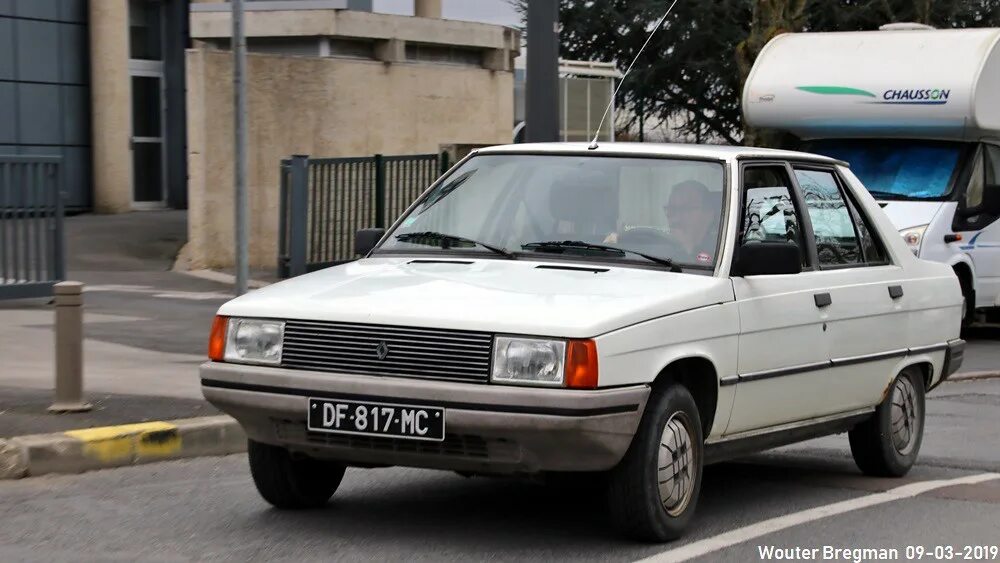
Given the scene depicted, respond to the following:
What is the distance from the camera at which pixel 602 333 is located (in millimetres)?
5977

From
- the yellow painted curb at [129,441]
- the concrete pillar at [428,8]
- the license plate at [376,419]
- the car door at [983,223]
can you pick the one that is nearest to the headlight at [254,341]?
the license plate at [376,419]

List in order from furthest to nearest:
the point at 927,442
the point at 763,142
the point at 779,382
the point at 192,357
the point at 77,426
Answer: the point at 763,142 < the point at 192,357 < the point at 927,442 < the point at 77,426 < the point at 779,382

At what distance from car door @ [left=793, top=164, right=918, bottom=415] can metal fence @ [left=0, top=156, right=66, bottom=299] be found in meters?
8.41

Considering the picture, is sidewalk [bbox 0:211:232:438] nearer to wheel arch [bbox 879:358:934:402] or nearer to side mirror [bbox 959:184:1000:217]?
wheel arch [bbox 879:358:934:402]

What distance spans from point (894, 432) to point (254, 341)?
11.8 ft

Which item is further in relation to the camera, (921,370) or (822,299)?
(921,370)

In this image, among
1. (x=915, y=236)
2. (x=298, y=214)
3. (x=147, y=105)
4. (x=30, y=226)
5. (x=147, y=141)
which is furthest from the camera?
(x=147, y=105)

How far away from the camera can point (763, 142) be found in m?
19.1

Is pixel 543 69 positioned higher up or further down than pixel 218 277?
higher up

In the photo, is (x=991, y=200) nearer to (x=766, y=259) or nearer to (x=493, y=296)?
(x=766, y=259)

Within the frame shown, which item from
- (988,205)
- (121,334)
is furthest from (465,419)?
(988,205)

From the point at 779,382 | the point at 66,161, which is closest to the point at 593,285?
the point at 779,382

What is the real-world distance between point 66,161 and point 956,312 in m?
17.7

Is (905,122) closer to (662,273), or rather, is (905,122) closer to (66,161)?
(662,273)
